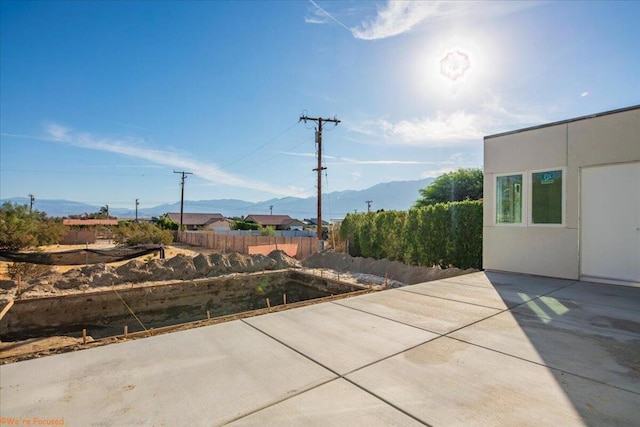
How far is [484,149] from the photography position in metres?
6.96

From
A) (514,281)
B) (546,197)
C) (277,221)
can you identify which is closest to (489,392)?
(514,281)

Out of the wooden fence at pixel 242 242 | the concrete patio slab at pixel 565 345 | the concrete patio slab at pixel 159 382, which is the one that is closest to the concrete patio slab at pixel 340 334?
the concrete patio slab at pixel 159 382

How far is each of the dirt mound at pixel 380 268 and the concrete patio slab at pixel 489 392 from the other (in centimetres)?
650

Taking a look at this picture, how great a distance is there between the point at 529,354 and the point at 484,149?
5.51 meters

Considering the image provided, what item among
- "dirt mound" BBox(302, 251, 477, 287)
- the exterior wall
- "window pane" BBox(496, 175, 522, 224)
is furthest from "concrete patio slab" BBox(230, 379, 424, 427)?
"dirt mound" BBox(302, 251, 477, 287)

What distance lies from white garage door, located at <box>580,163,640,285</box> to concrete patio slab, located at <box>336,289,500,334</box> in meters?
3.20

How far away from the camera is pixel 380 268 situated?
12.1 meters

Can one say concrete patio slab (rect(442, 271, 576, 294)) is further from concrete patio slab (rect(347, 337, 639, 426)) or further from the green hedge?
concrete patio slab (rect(347, 337, 639, 426))

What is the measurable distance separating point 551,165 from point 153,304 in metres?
11.8

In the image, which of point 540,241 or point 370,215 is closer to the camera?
point 540,241

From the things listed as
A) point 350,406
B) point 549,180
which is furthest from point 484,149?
point 350,406

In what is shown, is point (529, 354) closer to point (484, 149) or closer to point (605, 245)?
point (605, 245)

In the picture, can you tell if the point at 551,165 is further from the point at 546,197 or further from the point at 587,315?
the point at 587,315

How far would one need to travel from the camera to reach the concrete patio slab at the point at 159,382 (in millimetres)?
1767
